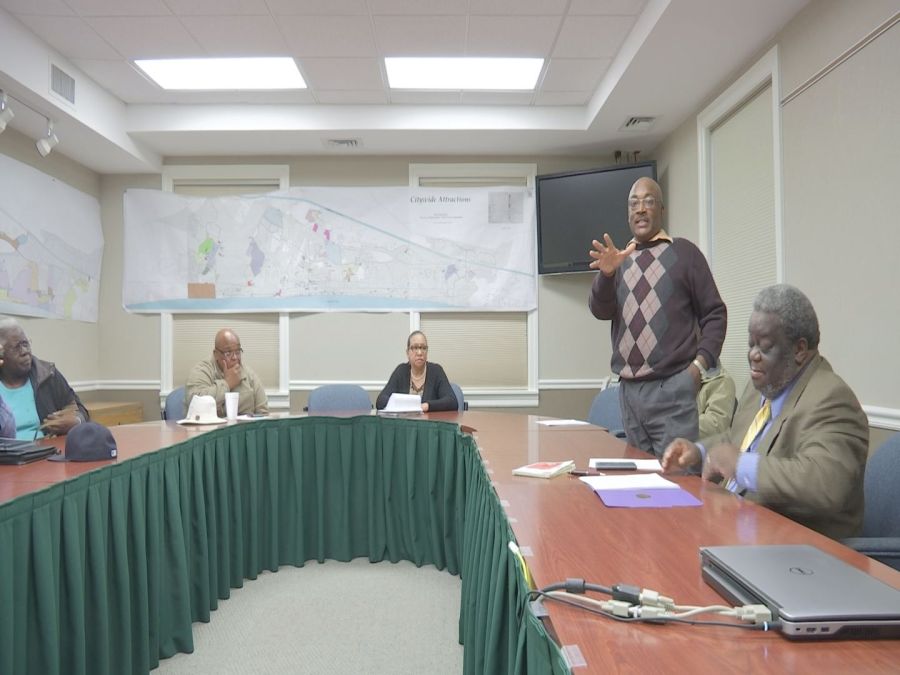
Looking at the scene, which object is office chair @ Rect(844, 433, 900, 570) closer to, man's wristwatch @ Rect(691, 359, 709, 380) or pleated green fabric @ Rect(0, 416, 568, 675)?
man's wristwatch @ Rect(691, 359, 709, 380)

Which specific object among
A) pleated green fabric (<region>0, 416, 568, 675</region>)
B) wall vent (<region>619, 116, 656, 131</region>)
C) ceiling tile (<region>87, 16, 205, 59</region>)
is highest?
ceiling tile (<region>87, 16, 205, 59</region>)

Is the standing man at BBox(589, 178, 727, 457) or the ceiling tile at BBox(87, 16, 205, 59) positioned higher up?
the ceiling tile at BBox(87, 16, 205, 59)

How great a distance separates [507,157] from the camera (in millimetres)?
5547

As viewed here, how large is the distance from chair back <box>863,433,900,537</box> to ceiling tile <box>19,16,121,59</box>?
4379mm

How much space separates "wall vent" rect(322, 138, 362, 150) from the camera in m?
5.09

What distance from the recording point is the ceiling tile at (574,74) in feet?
13.6

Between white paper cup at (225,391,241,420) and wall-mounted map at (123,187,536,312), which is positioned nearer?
white paper cup at (225,391,241,420)

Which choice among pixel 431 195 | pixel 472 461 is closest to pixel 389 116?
pixel 431 195

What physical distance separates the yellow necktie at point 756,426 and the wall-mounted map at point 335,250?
3767 millimetres

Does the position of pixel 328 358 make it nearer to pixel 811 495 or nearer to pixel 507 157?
pixel 507 157

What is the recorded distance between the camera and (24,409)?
9.86ft

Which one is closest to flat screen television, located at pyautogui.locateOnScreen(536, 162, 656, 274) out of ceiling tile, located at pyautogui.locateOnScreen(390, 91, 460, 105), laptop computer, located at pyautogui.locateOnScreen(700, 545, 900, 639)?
ceiling tile, located at pyautogui.locateOnScreen(390, 91, 460, 105)

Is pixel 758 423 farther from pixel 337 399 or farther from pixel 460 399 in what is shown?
pixel 337 399

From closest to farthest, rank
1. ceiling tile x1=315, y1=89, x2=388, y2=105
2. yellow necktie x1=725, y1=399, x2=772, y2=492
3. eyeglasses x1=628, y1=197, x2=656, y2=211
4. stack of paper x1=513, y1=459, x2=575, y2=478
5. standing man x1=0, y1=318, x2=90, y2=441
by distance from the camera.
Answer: yellow necktie x1=725, y1=399, x2=772, y2=492 → stack of paper x1=513, y1=459, x2=575, y2=478 → eyeglasses x1=628, y1=197, x2=656, y2=211 → standing man x1=0, y1=318, x2=90, y2=441 → ceiling tile x1=315, y1=89, x2=388, y2=105
